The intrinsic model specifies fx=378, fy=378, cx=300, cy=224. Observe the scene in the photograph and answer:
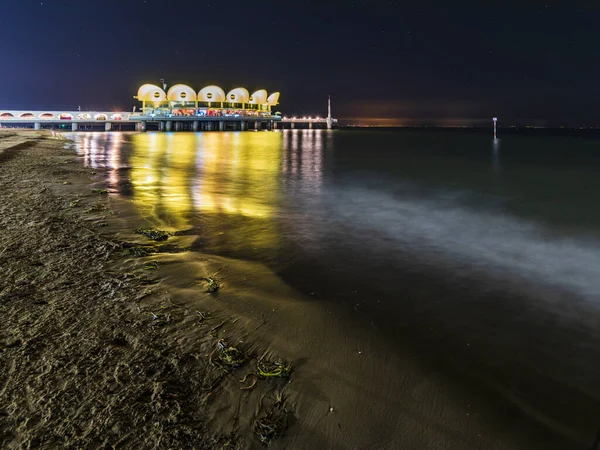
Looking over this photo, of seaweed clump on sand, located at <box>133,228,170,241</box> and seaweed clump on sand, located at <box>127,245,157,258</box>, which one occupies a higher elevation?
seaweed clump on sand, located at <box>133,228,170,241</box>

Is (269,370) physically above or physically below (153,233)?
below

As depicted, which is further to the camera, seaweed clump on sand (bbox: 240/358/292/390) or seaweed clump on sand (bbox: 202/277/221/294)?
seaweed clump on sand (bbox: 202/277/221/294)

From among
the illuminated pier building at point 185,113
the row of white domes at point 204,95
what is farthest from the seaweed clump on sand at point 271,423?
the row of white domes at point 204,95

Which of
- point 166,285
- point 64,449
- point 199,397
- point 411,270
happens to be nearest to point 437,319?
point 411,270

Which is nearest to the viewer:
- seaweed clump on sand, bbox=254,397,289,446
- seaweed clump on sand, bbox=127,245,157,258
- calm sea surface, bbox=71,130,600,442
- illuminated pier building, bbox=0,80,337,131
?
seaweed clump on sand, bbox=254,397,289,446

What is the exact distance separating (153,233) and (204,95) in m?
129

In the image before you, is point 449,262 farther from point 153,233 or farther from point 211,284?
point 153,233

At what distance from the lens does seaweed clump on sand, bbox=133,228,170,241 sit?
6785 mm

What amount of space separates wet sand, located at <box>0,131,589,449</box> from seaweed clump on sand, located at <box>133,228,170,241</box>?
1.66 m

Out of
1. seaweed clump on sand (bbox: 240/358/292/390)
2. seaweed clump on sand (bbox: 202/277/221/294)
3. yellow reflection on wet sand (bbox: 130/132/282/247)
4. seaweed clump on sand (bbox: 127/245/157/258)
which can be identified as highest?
yellow reflection on wet sand (bbox: 130/132/282/247)

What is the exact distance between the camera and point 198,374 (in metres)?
3.01

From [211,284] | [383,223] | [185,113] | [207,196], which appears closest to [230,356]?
[211,284]

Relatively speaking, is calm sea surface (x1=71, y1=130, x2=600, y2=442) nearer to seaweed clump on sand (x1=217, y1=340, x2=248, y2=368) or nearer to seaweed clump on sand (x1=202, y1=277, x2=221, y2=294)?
seaweed clump on sand (x1=202, y1=277, x2=221, y2=294)

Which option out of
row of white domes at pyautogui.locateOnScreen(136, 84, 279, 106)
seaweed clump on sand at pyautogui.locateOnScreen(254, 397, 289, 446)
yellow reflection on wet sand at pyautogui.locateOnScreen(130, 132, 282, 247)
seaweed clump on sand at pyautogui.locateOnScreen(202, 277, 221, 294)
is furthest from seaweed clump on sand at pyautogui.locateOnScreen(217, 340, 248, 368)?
row of white domes at pyautogui.locateOnScreen(136, 84, 279, 106)
